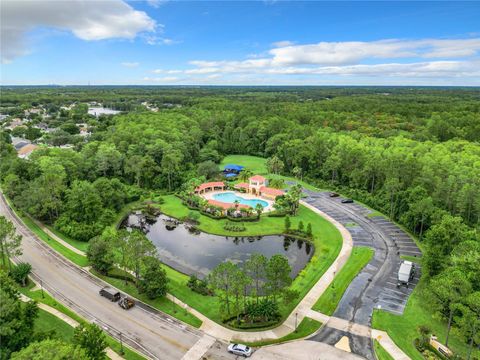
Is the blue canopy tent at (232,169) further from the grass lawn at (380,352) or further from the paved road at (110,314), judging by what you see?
the grass lawn at (380,352)

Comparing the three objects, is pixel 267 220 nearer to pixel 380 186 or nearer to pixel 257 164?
pixel 380 186

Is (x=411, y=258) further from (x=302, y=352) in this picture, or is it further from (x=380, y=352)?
(x=302, y=352)

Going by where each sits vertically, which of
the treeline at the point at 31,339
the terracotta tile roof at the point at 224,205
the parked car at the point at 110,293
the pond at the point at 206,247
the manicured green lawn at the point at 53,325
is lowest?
the pond at the point at 206,247

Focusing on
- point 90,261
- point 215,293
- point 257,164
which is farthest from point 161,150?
point 215,293

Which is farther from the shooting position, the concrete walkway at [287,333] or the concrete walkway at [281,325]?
the concrete walkway at [281,325]

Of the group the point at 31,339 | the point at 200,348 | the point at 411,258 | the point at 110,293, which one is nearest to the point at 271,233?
the point at 411,258

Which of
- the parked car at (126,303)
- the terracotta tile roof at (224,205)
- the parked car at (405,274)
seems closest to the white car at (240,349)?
the parked car at (126,303)
